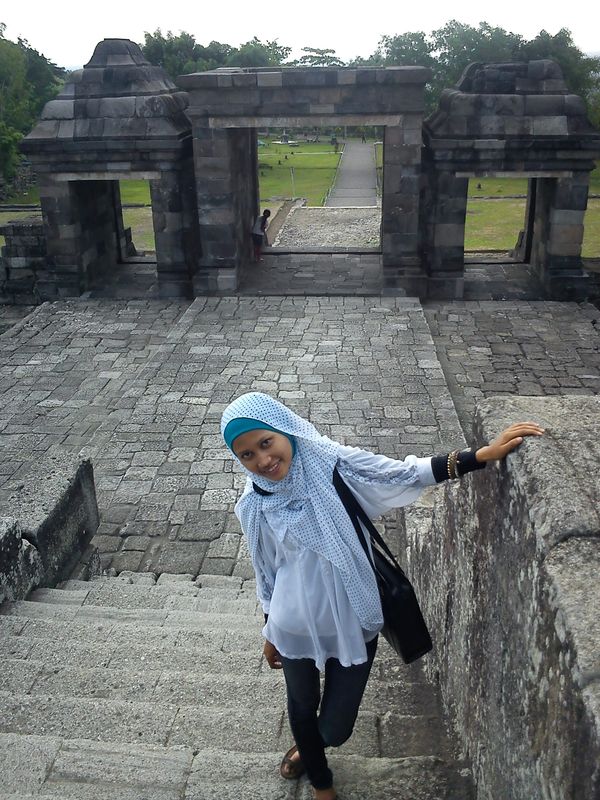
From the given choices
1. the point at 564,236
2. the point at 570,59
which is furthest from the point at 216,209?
the point at 570,59

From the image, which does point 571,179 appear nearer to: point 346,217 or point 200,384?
point 200,384

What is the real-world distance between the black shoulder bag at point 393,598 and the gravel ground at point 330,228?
579 inches

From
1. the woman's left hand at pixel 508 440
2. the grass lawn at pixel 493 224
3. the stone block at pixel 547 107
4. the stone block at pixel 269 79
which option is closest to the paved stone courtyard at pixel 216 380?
the stone block at pixel 547 107

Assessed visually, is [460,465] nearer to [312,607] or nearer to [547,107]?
[312,607]

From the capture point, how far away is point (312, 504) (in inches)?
109

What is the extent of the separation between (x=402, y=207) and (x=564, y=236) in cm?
280

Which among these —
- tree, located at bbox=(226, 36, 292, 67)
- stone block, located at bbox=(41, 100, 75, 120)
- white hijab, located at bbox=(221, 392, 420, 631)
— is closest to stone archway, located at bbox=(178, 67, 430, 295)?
stone block, located at bbox=(41, 100, 75, 120)

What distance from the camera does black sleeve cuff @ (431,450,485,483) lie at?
274cm

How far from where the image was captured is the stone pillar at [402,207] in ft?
40.7

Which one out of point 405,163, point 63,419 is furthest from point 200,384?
point 405,163

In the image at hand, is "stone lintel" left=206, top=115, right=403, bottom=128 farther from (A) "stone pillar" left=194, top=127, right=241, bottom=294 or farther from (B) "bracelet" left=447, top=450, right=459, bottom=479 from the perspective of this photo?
(B) "bracelet" left=447, top=450, right=459, bottom=479

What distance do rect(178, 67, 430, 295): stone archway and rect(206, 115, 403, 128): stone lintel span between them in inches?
0.6

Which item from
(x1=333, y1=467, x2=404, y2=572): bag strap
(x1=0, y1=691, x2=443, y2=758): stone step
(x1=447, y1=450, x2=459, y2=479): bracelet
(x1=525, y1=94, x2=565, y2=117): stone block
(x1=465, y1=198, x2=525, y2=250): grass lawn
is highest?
(x1=525, y1=94, x2=565, y2=117): stone block

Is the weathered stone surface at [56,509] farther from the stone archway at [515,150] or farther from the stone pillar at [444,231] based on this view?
the stone archway at [515,150]
